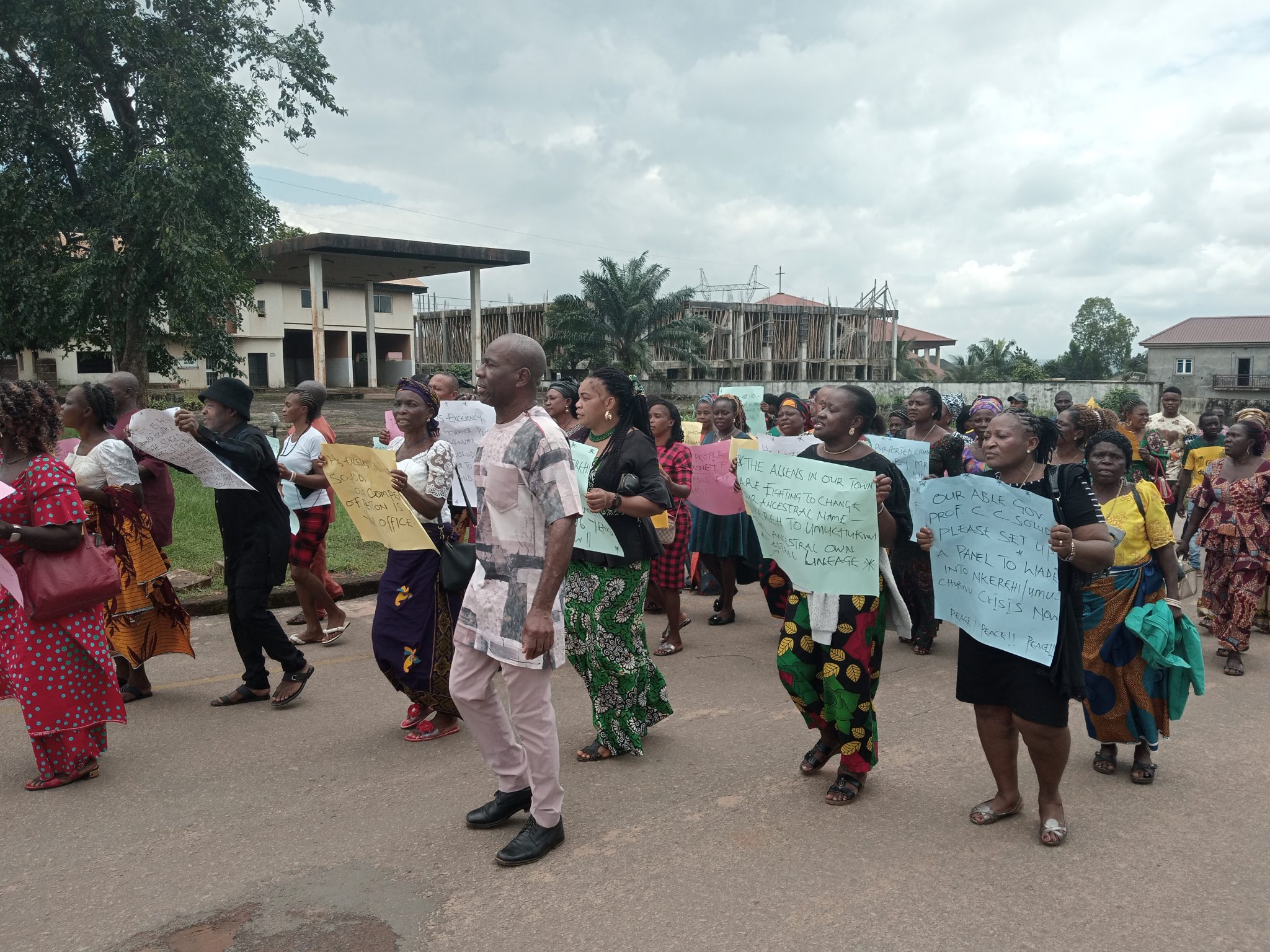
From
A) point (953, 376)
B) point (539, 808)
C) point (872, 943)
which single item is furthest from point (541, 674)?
point (953, 376)

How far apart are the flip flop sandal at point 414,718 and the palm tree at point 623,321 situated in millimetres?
30023

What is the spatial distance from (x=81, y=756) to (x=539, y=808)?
2.34m

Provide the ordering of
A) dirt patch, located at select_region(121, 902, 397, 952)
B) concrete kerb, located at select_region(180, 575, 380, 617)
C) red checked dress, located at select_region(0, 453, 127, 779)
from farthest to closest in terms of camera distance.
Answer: concrete kerb, located at select_region(180, 575, 380, 617) → red checked dress, located at select_region(0, 453, 127, 779) → dirt patch, located at select_region(121, 902, 397, 952)

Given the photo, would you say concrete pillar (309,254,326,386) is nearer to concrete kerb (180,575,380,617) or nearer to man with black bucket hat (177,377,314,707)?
concrete kerb (180,575,380,617)

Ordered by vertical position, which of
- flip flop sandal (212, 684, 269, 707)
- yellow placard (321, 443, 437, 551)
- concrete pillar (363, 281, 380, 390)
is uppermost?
concrete pillar (363, 281, 380, 390)

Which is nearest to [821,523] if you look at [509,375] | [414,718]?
[509,375]

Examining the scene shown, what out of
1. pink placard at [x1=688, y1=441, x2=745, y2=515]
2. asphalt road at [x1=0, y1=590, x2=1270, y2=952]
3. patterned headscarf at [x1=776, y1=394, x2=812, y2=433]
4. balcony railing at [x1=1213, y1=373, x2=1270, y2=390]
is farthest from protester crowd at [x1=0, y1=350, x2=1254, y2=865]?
balcony railing at [x1=1213, y1=373, x2=1270, y2=390]

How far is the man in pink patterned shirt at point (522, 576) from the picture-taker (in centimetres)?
356

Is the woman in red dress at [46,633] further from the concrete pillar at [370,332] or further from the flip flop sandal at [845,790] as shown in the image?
the concrete pillar at [370,332]

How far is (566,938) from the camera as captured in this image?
311 centimetres

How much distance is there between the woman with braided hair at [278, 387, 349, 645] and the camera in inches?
250

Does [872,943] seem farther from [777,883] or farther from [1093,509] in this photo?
[1093,509]

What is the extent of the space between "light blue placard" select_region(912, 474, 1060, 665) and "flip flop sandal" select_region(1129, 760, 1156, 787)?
4.38 feet

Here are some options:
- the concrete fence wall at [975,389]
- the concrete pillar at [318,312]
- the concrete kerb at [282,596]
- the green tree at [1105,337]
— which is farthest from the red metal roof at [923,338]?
the concrete kerb at [282,596]
